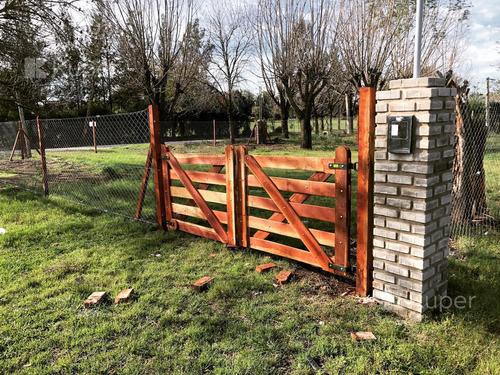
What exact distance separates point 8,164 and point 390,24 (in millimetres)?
16335

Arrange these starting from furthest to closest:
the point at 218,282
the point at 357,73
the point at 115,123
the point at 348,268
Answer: the point at 115,123 → the point at 357,73 → the point at 218,282 → the point at 348,268

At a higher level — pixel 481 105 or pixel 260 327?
pixel 481 105

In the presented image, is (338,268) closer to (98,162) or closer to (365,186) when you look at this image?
(365,186)

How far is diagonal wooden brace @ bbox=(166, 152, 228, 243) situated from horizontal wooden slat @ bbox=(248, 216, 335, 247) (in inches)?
20.5

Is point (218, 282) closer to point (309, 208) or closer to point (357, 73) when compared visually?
point (309, 208)

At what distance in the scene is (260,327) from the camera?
9.63 feet

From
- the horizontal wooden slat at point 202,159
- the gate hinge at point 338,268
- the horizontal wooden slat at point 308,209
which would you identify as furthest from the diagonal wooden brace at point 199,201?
the gate hinge at point 338,268

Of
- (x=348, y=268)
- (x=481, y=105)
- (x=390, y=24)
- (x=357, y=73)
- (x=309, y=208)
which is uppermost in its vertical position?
(x=390, y=24)

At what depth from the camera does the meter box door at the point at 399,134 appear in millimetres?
2764

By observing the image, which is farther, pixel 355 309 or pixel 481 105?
pixel 481 105

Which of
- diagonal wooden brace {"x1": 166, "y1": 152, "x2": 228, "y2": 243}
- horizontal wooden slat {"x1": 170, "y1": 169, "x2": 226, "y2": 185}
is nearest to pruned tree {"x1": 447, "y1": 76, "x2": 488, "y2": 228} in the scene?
horizontal wooden slat {"x1": 170, "y1": 169, "x2": 226, "y2": 185}

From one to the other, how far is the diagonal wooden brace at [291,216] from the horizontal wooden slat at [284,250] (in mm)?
91

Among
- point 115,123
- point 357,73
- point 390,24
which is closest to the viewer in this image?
point 390,24

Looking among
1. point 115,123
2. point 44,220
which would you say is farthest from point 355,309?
point 115,123
